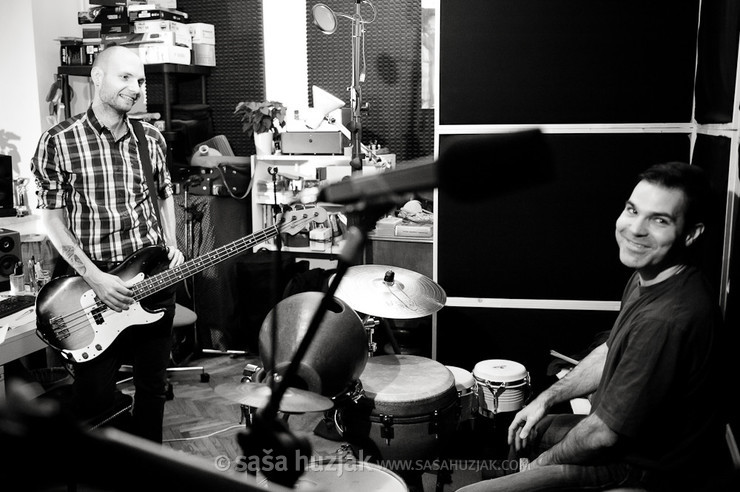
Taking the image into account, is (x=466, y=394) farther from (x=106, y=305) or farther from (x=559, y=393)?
(x=106, y=305)

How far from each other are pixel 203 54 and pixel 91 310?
10.7ft

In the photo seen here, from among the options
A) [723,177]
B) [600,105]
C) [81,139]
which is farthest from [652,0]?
[81,139]

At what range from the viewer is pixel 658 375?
1.76 metres

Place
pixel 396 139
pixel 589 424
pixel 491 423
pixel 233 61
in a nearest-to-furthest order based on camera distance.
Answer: pixel 589 424, pixel 491 423, pixel 396 139, pixel 233 61

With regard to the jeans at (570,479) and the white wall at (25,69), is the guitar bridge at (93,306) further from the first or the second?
the white wall at (25,69)

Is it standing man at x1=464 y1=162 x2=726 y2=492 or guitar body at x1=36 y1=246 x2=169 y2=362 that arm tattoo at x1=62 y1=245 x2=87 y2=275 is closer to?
guitar body at x1=36 y1=246 x2=169 y2=362

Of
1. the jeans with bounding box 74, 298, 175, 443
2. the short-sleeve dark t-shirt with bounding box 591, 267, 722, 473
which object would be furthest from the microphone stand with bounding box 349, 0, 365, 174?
the short-sleeve dark t-shirt with bounding box 591, 267, 722, 473

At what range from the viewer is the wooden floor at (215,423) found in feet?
10.7

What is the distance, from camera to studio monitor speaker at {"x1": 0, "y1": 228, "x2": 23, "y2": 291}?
11.5ft

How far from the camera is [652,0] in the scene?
2906 mm

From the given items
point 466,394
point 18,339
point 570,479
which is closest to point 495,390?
point 466,394

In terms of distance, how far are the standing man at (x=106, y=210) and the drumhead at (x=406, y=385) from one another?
0.99m

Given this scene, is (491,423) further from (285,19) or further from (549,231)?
(285,19)

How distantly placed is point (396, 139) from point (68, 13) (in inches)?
111
